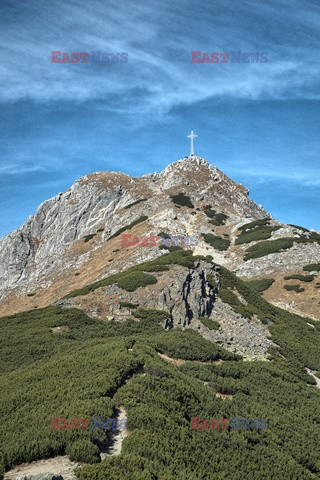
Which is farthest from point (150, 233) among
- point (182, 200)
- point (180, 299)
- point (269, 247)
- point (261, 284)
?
point (180, 299)

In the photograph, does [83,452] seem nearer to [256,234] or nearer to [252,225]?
[256,234]

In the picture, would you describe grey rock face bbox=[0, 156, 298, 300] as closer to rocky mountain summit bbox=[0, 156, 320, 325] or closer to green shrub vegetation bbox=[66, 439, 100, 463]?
rocky mountain summit bbox=[0, 156, 320, 325]

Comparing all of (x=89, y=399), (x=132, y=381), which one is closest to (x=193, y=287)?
(x=132, y=381)

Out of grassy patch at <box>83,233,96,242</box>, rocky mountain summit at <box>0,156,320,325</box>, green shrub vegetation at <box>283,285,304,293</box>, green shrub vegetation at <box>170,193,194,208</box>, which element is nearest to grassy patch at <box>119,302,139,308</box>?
rocky mountain summit at <box>0,156,320,325</box>

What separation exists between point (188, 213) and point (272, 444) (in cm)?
7349

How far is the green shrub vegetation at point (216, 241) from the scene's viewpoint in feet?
248

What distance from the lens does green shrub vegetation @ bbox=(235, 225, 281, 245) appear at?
2972 inches

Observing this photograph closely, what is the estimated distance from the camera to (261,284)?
188 feet

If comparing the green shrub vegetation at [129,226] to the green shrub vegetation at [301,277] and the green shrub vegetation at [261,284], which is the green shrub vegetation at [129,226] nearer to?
the green shrub vegetation at [261,284]

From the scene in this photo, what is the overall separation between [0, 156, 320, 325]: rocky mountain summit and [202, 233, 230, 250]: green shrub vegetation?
0.22 m

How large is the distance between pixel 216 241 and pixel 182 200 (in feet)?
66.0

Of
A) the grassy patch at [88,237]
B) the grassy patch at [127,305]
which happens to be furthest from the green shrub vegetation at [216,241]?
the grassy patch at [127,305]

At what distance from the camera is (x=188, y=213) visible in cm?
8762

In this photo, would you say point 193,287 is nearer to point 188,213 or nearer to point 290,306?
point 290,306
